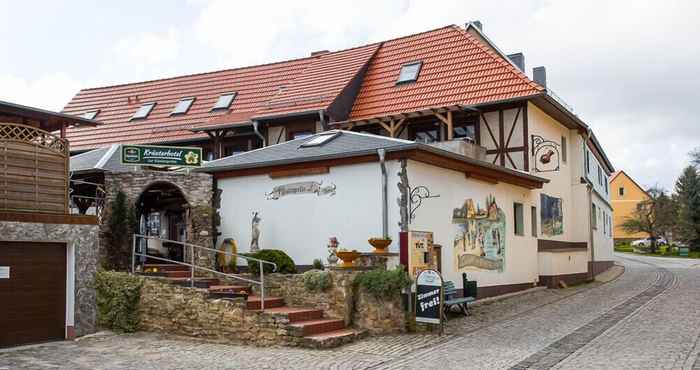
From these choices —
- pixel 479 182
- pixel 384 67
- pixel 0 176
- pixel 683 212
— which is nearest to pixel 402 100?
pixel 384 67

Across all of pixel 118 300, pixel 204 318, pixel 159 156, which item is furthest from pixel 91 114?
pixel 204 318

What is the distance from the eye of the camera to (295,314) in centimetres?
1357

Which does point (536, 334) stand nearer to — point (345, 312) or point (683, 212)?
point (345, 312)

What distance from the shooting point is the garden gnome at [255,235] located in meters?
17.9

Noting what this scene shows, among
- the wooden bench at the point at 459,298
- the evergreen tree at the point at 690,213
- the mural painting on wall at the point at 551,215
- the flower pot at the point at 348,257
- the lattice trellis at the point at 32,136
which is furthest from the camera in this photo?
the evergreen tree at the point at 690,213

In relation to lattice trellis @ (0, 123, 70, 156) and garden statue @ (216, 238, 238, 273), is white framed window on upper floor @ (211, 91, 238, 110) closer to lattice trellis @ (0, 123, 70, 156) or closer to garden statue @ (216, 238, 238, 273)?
garden statue @ (216, 238, 238, 273)

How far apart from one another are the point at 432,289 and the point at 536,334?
84.3 inches

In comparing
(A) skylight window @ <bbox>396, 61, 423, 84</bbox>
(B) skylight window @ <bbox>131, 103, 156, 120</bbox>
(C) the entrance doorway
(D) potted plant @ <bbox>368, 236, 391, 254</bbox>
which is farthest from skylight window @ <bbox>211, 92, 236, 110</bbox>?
(D) potted plant @ <bbox>368, 236, 391, 254</bbox>

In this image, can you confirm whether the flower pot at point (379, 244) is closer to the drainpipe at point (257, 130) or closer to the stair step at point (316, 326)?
the stair step at point (316, 326)

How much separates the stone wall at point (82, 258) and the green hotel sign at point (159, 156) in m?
3.44

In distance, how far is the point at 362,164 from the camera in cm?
1650

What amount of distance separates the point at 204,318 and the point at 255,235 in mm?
→ 4256

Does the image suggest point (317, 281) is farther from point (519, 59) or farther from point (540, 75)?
point (540, 75)

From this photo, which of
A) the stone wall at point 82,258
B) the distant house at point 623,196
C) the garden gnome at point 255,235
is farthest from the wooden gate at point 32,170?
the distant house at point 623,196
